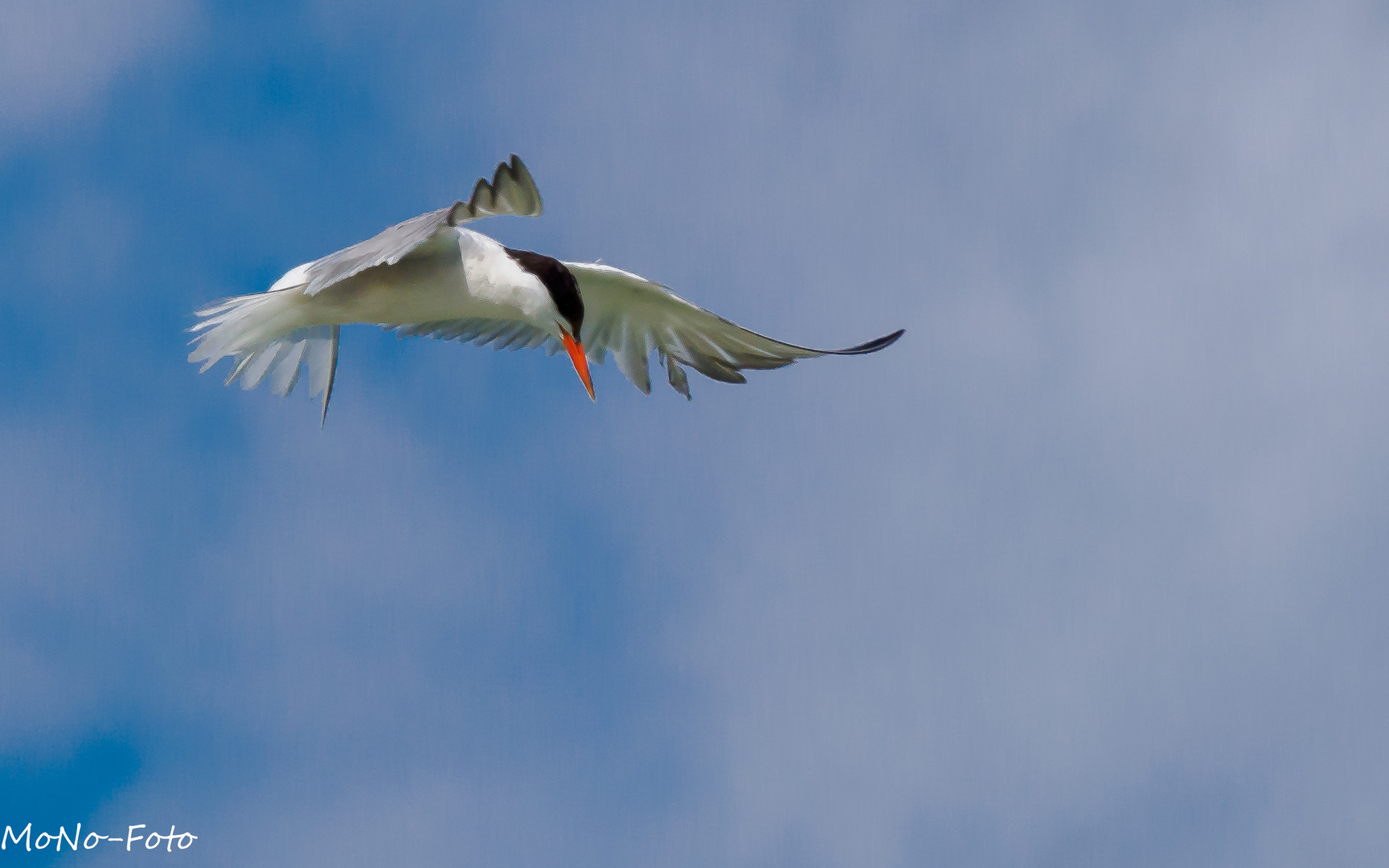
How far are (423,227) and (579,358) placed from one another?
1.21m

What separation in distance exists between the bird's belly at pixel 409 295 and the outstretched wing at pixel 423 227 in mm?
164

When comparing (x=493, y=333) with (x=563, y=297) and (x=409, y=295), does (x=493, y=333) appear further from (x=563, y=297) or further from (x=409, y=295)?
(x=563, y=297)

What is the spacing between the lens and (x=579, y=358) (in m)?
8.00

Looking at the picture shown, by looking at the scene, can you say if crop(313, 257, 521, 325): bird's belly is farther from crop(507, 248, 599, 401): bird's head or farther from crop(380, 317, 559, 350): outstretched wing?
crop(380, 317, 559, 350): outstretched wing

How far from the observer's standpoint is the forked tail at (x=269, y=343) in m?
8.13

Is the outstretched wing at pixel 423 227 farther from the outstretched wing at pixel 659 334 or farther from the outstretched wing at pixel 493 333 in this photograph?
the outstretched wing at pixel 659 334

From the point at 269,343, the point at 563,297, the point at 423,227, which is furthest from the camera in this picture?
the point at 269,343

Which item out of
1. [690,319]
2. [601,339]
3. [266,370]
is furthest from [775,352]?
[266,370]

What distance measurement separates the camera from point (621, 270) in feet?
29.5

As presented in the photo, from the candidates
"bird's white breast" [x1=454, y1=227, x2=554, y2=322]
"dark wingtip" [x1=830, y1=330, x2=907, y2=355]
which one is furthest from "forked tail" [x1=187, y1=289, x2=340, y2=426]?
"dark wingtip" [x1=830, y1=330, x2=907, y2=355]

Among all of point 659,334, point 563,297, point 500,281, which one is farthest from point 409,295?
point 659,334

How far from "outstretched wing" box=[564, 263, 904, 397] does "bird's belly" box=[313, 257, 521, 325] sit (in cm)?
100

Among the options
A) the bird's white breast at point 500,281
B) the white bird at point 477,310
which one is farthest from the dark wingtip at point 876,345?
the bird's white breast at point 500,281

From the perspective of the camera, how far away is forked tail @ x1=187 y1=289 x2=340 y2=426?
320 inches
